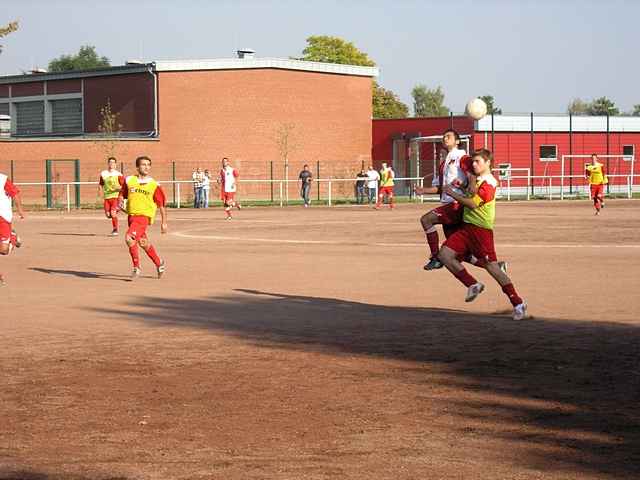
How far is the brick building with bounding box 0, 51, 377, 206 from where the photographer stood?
174ft

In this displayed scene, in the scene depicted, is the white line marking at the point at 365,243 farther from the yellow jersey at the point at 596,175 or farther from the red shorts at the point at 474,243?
the yellow jersey at the point at 596,175

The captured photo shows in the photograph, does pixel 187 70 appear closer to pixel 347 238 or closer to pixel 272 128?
pixel 272 128

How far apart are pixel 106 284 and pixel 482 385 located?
8909mm

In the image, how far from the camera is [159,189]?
16.9 m

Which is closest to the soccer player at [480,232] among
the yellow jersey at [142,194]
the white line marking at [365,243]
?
the yellow jersey at [142,194]

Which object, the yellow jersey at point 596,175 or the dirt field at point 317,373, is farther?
the yellow jersey at point 596,175

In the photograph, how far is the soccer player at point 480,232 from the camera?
11945mm

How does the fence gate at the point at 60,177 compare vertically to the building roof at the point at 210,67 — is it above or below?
below

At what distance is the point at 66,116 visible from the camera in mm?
61844

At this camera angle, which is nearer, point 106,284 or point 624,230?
point 106,284

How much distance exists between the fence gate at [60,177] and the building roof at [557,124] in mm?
22158

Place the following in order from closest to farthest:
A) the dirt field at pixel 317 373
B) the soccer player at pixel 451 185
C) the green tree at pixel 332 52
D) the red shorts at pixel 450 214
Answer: the dirt field at pixel 317 373 → the soccer player at pixel 451 185 → the red shorts at pixel 450 214 → the green tree at pixel 332 52

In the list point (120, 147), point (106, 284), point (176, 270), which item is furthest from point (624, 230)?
point (120, 147)

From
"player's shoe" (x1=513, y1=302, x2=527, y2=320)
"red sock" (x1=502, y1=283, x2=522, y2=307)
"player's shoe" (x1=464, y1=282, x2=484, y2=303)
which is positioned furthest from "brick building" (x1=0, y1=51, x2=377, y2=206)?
"player's shoe" (x1=513, y1=302, x2=527, y2=320)
